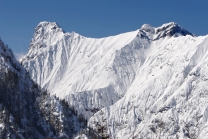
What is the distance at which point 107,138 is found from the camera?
56344 millimetres

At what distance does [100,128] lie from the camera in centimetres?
5650

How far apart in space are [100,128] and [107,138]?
1.48 metres
